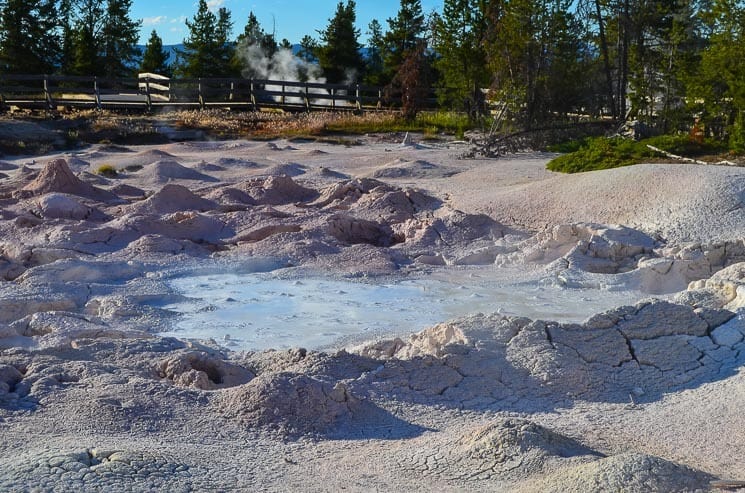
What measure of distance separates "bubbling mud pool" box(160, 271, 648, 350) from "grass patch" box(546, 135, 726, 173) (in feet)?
14.8

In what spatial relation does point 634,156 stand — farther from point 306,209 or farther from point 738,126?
point 306,209

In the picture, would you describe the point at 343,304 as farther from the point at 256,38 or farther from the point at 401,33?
the point at 256,38

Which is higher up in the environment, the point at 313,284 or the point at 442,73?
the point at 442,73

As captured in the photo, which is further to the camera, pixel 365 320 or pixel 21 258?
pixel 21 258

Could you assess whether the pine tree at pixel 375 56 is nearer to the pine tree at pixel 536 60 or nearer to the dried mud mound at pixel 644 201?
the pine tree at pixel 536 60

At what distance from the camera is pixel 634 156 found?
1240 cm

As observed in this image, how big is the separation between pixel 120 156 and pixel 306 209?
6.53 m

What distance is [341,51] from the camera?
3475 cm

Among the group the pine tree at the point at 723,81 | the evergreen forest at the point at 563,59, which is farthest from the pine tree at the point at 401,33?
the pine tree at the point at 723,81

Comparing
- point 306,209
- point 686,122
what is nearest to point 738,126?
point 686,122

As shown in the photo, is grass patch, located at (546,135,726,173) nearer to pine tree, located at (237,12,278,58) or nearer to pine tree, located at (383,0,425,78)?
pine tree, located at (383,0,425,78)

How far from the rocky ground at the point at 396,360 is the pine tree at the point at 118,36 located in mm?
28182

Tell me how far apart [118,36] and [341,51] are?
9789 mm

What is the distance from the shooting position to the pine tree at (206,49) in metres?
33.5
